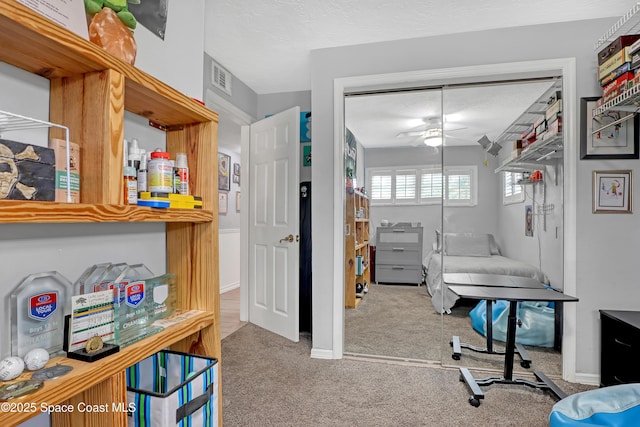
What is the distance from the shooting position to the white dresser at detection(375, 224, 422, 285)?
2898mm

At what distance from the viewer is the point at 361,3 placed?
2186 mm

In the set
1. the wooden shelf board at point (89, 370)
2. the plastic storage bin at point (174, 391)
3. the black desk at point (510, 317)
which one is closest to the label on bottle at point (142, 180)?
the wooden shelf board at point (89, 370)

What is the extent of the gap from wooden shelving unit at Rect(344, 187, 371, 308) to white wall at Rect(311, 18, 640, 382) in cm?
18

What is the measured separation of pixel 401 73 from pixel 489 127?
77 cm

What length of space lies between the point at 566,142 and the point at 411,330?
175 cm

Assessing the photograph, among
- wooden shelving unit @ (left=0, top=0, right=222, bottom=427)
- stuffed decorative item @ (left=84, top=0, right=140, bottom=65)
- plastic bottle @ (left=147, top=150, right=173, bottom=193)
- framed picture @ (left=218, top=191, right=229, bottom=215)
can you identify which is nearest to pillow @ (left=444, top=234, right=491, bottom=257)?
wooden shelving unit @ (left=0, top=0, right=222, bottom=427)

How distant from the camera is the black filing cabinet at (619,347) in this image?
6.42 feet

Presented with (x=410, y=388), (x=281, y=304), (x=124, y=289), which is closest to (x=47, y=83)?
(x=124, y=289)

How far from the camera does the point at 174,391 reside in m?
0.97

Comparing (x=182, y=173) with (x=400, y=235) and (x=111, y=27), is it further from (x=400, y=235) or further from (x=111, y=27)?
(x=400, y=235)

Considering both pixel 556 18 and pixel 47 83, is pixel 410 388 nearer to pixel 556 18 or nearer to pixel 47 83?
pixel 47 83

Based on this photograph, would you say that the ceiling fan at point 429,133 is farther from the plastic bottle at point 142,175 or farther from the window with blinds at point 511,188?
the plastic bottle at point 142,175

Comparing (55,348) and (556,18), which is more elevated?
(556,18)

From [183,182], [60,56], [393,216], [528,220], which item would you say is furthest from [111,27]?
[528,220]
